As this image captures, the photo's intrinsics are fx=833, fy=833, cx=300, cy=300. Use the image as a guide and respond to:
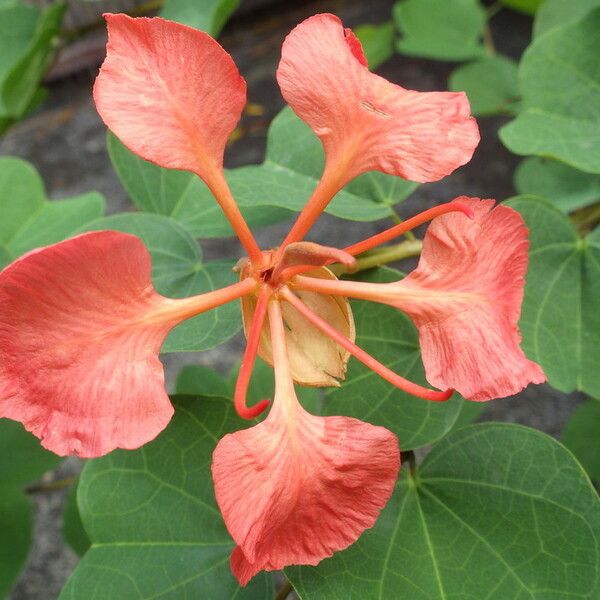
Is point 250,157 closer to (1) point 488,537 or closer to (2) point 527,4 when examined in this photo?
(2) point 527,4

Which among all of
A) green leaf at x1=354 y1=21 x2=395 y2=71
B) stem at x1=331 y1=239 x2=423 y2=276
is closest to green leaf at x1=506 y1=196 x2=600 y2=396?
stem at x1=331 y1=239 x2=423 y2=276

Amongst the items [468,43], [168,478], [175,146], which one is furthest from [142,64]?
[468,43]

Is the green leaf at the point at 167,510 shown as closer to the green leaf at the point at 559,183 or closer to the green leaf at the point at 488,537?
the green leaf at the point at 488,537

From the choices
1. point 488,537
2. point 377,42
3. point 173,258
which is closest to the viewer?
point 488,537

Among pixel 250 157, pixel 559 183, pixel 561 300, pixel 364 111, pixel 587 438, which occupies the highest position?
pixel 364 111

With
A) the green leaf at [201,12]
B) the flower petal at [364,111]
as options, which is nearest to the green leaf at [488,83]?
the green leaf at [201,12]

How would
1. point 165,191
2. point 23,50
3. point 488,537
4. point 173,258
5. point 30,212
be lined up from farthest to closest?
point 23,50 → point 30,212 → point 165,191 → point 173,258 → point 488,537

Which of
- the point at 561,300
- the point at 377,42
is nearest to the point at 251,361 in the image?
the point at 561,300

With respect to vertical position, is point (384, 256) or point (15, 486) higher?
point (384, 256)
